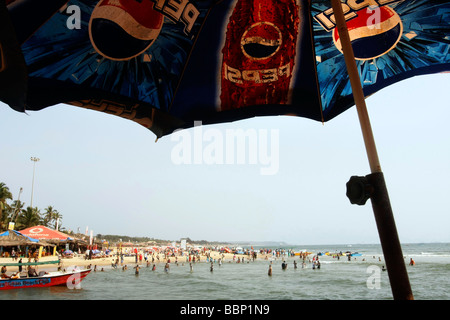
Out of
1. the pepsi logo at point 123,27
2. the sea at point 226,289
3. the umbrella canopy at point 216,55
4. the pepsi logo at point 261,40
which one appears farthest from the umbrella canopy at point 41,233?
the pepsi logo at point 261,40

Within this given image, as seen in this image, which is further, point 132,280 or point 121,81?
point 132,280

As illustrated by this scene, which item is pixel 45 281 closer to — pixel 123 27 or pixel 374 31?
pixel 123 27

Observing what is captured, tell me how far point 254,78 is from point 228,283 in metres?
32.2

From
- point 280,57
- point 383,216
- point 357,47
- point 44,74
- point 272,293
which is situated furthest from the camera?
point 272,293

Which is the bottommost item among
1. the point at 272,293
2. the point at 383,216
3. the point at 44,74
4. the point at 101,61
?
the point at 272,293

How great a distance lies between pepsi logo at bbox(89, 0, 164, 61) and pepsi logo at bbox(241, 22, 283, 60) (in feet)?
4.27

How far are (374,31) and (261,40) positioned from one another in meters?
1.55

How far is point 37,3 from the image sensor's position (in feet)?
10.7

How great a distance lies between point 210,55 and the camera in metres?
4.65

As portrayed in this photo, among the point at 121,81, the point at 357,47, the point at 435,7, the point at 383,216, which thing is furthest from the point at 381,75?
the point at 121,81

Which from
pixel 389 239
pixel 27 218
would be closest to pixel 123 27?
pixel 389 239

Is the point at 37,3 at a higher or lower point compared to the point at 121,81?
higher
